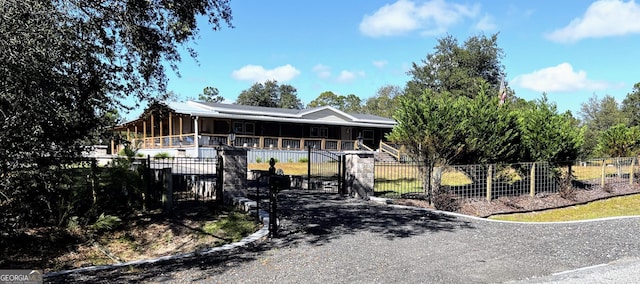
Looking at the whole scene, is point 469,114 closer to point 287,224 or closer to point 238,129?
point 287,224

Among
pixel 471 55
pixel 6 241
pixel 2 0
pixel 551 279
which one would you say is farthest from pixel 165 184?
pixel 471 55

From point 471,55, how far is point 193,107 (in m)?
32.7

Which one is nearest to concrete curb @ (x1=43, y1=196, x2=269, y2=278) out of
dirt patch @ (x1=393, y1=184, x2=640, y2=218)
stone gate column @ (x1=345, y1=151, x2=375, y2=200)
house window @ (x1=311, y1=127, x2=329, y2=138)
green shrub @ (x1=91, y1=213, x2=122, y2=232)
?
green shrub @ (x1=91, y1=213, x2=122, y2=232)

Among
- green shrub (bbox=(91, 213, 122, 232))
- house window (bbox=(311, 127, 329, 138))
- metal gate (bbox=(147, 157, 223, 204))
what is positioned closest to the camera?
green shrub (bbox=(91, 213, 122, 232))

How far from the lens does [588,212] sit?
12266 millimetres

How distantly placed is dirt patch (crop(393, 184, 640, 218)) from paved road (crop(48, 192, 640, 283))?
238 centimetres

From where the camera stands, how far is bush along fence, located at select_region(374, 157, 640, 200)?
495 inches

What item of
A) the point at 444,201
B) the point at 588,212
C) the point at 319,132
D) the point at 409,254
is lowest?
the point at 588,212

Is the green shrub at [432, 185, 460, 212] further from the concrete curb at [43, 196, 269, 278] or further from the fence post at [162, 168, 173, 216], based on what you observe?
the fence post at [162, 168, 173, 216]

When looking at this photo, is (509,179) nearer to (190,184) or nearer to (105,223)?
(190,184)

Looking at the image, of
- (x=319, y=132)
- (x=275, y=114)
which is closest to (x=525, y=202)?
(x=275, y=114)

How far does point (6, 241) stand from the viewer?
22.9ft

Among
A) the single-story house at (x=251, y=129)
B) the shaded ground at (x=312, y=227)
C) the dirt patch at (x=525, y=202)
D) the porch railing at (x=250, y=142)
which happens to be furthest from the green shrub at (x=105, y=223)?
the single-story house at (x=251, y=129)

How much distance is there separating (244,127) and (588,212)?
23510mm
